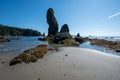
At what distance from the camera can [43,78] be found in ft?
20.1

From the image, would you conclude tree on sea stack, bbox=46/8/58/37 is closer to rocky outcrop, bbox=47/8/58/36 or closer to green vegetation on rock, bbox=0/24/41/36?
rocky outcrop, bbox=47/8/58/36

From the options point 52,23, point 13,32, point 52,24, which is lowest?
point 13,32

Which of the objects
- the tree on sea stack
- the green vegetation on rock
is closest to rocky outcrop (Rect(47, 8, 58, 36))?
the tree on sea stack

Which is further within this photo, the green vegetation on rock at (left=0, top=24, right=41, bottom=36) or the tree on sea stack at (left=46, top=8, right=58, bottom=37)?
the green vegetation on rock at (left=0, top=24, right=41, bottom=36)

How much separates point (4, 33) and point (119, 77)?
15321 cm

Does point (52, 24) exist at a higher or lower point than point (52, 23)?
lower

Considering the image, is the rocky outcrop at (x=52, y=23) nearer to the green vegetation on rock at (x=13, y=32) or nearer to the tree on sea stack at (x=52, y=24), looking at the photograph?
the tree on sea stack at (x=52, y=24)

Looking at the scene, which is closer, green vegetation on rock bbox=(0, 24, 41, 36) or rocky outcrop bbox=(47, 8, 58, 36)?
rocky outcrop bbox=(47, 8, 58, 36)

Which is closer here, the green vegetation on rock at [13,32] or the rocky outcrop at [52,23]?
the rocky outcrop at [52,23]

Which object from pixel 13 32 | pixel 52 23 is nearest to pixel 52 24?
pixel 52 23

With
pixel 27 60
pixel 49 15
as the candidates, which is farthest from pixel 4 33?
pixel 27 60

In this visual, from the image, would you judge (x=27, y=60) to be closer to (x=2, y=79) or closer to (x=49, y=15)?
(x=2, y=79)

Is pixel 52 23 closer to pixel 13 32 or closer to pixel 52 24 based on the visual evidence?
pixel 52 24

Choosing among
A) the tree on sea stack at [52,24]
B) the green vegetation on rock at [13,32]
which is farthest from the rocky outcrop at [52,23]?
the green vegetation on rock at [13,32]
